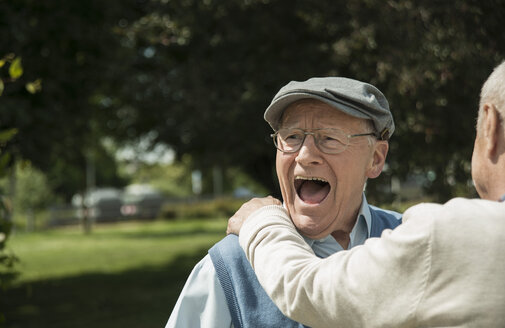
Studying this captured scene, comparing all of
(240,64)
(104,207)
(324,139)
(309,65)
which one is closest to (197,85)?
(240,64)

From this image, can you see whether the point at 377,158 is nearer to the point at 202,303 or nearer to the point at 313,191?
the point at 313,191

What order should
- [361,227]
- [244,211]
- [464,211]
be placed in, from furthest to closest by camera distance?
[361,227] < [244,211] < [464,211]

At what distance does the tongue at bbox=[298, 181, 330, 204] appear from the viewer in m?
2.45

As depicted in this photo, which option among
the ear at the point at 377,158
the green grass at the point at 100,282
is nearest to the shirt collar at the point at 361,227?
the ear at the point at 377,158

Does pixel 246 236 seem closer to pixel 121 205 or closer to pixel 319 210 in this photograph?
pixel 319 210

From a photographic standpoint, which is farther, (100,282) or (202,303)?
(100,282)

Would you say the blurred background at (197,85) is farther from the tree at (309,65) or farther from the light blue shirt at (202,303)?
the light blue shirt at (202,303)

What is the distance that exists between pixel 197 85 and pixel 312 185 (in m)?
7.34

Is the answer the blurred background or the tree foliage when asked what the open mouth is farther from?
the tree foliage

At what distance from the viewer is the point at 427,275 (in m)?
1.45

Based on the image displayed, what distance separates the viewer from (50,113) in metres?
9.76

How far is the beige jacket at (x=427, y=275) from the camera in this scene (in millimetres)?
1421

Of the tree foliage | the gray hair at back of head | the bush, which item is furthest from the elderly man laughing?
the bush

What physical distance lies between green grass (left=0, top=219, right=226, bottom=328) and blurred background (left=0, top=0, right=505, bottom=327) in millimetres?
73
